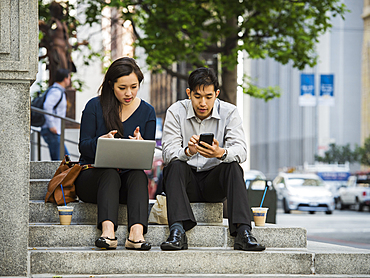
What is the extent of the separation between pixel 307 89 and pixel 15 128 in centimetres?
2165

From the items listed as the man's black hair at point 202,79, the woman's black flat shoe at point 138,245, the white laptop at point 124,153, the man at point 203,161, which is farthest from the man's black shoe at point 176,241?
the man's black hair at point 202,79

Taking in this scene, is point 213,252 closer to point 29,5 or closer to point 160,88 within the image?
point 29,5

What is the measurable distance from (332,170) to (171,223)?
33.2 meters

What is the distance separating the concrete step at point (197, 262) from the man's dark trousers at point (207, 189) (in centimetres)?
29

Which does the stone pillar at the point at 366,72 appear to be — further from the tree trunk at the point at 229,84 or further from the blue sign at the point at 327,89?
the tree trunk at the point at 229,84

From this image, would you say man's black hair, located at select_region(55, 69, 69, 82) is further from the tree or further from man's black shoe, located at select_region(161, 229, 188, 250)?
man's black shoe, located at select_region(161, 229, 188, 250)

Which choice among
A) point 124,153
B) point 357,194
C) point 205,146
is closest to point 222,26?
point 205,146

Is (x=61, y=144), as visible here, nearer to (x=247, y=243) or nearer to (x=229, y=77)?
(x=229, y=77)

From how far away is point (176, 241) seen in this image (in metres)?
4.64

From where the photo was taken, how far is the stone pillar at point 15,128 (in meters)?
4.28

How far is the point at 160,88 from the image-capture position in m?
70.8

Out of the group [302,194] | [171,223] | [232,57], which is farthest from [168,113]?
[302,194]

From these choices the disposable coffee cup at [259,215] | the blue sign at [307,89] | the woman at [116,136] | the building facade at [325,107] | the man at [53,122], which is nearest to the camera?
the woman at [116,136]

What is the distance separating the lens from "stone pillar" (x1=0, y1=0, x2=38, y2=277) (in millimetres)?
4281
